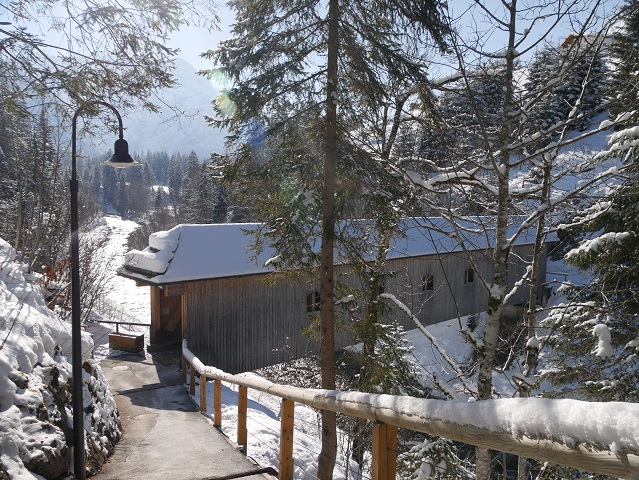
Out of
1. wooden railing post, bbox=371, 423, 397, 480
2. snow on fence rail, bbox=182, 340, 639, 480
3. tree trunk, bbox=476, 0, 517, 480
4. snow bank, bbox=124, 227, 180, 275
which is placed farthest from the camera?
snow bank, bbox=124, 227, 180, 275

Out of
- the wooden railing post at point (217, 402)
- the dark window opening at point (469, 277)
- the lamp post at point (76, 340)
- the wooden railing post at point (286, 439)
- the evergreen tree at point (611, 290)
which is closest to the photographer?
the wooden railing post at point (286, 439)

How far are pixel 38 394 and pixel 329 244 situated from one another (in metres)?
4.20

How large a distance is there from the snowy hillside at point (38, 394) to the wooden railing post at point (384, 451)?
343cm

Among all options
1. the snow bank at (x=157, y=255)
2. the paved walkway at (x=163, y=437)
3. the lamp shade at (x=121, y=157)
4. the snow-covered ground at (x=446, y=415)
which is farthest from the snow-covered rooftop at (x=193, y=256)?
the lamp shade at (x=121, y=157)

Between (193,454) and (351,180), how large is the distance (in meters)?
4.34

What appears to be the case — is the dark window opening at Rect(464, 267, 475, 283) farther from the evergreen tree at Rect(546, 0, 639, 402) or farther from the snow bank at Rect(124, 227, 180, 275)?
the snow bank at Rect(124, 227, 180, 275)

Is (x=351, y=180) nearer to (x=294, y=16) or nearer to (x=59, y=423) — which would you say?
(x=294, y=16)

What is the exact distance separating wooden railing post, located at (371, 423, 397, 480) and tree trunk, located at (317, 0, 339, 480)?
4.63m

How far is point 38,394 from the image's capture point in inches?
197

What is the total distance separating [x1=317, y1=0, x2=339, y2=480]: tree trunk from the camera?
6664 millimetres

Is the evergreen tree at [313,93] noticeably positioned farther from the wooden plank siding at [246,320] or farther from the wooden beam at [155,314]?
the wooden beam at [155,314]

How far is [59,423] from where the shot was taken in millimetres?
5363

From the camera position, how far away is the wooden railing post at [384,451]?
2.35m

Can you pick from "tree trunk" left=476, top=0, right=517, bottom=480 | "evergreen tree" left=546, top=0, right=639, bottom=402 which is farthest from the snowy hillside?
"evergreen tree" left=546, top=0, right=639, bottom=402
